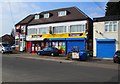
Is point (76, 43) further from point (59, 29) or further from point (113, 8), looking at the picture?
point (113, 8)

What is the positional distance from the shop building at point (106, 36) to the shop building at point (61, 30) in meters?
2.07

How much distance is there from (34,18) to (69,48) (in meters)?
14.1

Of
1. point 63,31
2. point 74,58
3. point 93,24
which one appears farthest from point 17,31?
point 74,58

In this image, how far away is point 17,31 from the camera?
173 feet

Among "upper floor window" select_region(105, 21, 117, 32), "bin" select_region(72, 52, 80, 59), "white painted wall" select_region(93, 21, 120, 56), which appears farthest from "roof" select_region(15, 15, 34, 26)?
"bin" select_region(72, 52, 80, 59)

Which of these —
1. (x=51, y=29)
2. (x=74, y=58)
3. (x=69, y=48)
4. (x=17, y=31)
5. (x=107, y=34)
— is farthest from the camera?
(x=17, y=31)

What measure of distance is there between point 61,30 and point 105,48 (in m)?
10.2

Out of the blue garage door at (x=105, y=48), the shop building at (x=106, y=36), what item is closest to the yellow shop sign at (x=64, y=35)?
the shop building at (x=106, y=36)

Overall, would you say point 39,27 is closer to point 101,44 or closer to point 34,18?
point 34,18

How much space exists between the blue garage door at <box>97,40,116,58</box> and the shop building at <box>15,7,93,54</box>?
7.26 feet

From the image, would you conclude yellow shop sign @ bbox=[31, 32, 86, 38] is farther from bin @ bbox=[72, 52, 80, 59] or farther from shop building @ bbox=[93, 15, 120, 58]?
bin @ bbox=[72, 52, 80, 59]

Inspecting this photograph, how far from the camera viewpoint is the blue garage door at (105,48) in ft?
115

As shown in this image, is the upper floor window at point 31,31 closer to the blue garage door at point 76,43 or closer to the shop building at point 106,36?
the blue garage door at point 76,43

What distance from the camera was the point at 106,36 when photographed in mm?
35562
